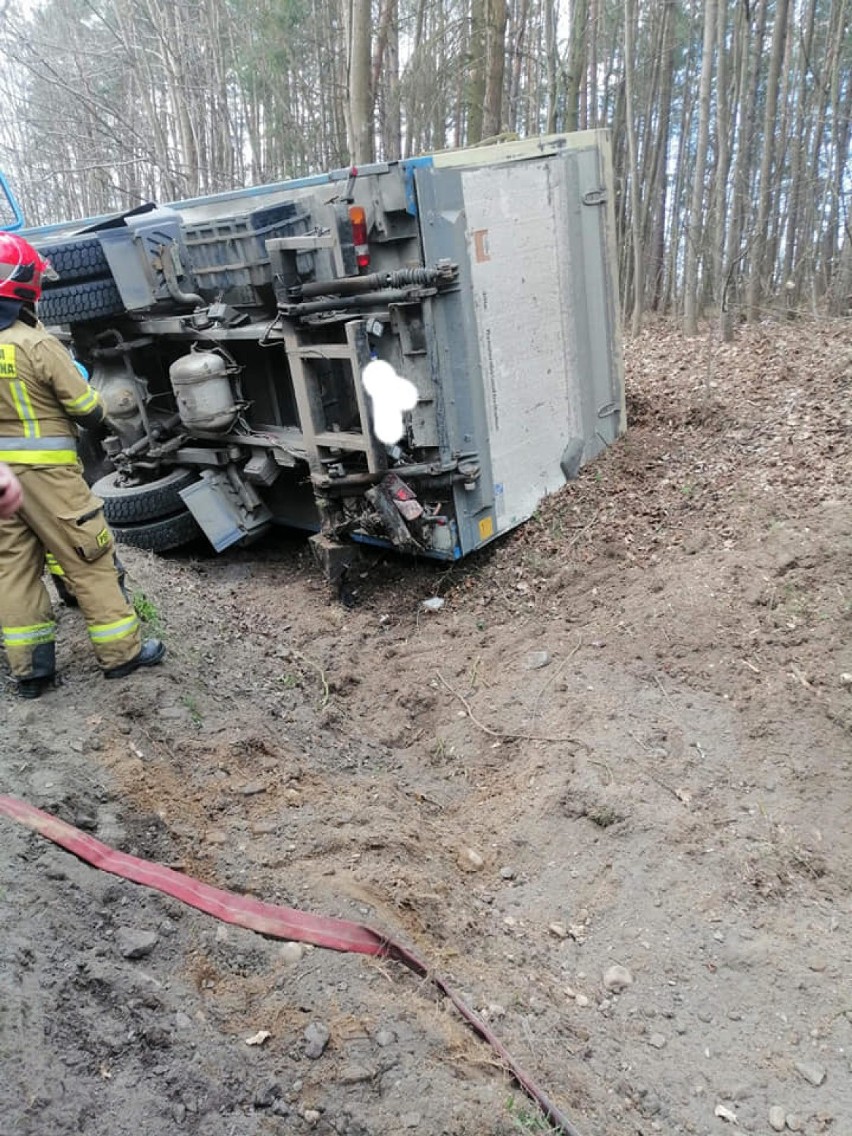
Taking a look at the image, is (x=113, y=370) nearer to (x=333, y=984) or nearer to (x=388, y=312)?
(x=388, y=312)

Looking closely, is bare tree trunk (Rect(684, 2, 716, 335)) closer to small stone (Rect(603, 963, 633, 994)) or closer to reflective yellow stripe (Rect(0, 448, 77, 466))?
reflective yellow stripe (Rect(0, 448, 77, 466))

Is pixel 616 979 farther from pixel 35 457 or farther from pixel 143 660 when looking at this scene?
pixel 35 457

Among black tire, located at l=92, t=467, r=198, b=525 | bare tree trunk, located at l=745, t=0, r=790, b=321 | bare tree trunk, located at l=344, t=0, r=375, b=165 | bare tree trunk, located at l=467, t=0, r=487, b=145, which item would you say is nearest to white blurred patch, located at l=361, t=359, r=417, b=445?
black tire, located at l=92, t=467, r=198, b=525

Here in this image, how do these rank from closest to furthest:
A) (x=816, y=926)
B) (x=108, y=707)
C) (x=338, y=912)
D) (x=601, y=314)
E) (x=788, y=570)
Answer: (x=338, y=912), (x=816, y=926), (x=108, y=707), (x=788, y=570), (x=601, y=314)

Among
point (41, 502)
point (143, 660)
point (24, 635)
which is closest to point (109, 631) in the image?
point (143, 660)

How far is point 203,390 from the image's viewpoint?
18.7ft

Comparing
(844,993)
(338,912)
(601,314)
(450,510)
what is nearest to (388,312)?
(450,510)

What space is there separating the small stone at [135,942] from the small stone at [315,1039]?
49cm

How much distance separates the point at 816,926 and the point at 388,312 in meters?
3.60

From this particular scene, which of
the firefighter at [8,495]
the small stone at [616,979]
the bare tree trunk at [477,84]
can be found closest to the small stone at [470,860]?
the small stone at [616,979]

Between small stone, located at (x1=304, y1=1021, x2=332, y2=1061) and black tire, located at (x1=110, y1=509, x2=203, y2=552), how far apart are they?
4.49 metres

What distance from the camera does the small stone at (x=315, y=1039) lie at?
2.15m

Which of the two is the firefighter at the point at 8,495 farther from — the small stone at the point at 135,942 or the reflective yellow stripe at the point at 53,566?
the small stone at the point at 135,942

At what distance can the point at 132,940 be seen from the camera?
7.75 ft
